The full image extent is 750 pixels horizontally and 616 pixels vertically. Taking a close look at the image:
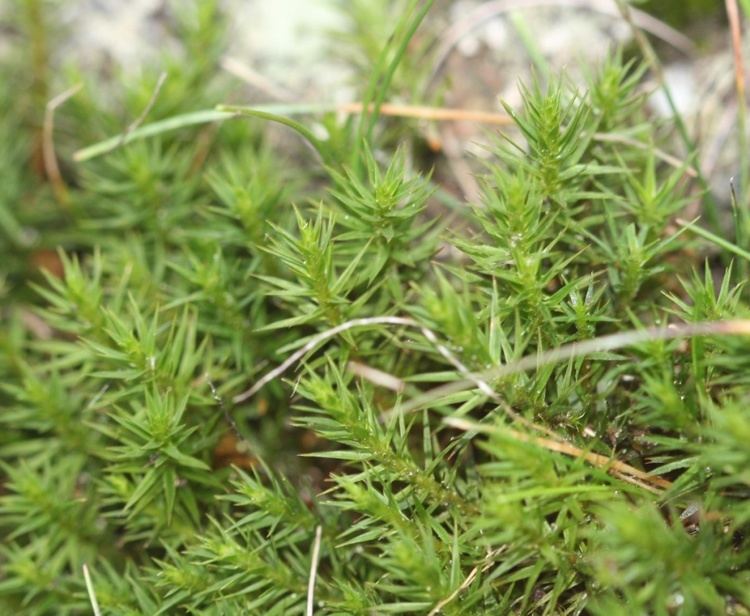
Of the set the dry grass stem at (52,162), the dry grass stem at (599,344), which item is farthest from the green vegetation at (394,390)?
the dry grass stem at (52,162)

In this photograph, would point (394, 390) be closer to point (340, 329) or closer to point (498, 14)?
point (340, 329)

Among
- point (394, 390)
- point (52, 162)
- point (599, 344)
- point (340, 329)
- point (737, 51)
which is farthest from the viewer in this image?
point (52, 162)

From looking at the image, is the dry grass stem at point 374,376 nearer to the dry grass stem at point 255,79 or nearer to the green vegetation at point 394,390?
the green vegetation at point 394,390

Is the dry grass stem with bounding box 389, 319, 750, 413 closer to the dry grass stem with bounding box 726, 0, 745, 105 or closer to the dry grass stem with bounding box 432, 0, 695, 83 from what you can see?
the dry grass stem with bounding box 726, 0, 745, 105

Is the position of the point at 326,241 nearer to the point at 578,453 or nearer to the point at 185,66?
the point at 578,453

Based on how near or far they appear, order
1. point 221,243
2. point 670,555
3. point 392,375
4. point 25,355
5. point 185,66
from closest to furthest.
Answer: point 670,555 < point 392,375 < point 221,243 < point 25,355 < point 185,66

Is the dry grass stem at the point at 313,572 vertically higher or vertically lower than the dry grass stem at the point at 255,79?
lower

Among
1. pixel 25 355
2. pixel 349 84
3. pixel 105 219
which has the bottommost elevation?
pixel 25 355

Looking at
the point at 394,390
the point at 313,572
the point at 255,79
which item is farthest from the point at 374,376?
the point at 255,79

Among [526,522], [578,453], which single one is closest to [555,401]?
[578,453]
